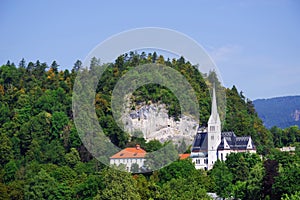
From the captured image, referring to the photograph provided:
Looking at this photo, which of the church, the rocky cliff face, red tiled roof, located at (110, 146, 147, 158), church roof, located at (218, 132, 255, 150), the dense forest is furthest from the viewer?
church roof, located at (218, 132, 255, 150)

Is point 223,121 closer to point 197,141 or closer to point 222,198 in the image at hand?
point 197,141

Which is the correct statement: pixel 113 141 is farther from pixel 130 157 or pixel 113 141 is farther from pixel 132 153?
pixel 130 157

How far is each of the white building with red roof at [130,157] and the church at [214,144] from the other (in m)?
6.96

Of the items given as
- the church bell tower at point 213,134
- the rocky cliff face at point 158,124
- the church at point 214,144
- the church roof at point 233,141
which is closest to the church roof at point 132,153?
the rocky cliff face at point 158,124

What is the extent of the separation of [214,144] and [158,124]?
5.88 m

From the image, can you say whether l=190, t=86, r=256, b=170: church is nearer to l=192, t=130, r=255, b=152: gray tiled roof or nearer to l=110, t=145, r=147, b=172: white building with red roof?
l=192, t=130, r=255, b=152: gray tiled roof

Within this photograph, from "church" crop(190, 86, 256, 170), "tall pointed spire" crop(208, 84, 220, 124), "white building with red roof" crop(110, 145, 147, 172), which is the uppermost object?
"tall pointed spire" crop(208, 84, 220, 124)

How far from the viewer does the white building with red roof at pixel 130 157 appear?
49.5 meters

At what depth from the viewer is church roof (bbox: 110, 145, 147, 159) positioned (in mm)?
52031

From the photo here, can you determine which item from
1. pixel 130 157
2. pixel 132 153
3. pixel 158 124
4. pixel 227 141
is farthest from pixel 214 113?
pixel 130 157

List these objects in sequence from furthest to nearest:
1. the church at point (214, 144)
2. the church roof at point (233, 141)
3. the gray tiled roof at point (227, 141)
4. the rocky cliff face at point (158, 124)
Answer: the gray tiled roof at point (227, 141) < the church roof at point (233, 141) < the church at point (214, 144) < the rocky cliff face at point (158, 124)

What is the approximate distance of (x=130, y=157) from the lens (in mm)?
51750

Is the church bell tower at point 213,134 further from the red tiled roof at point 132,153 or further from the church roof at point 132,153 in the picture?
the red tiled roof at point 132,153

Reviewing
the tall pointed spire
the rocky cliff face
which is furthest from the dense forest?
the tall pointed spire
